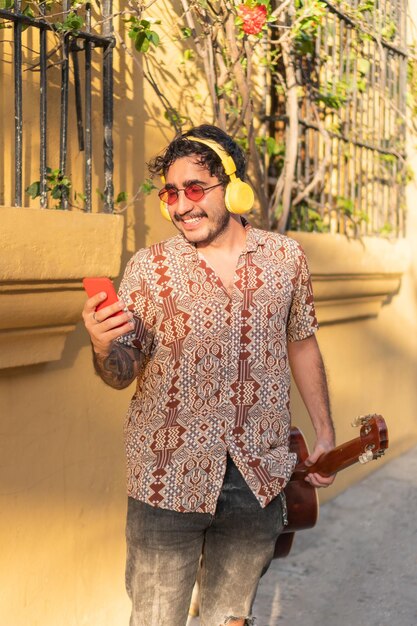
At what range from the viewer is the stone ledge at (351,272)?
5473 mm

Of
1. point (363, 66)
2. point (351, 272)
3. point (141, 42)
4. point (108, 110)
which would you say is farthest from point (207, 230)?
point (363, 66)

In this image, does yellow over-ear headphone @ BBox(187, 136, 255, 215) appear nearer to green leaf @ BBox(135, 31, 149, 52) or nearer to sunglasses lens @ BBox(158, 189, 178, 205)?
sunglasses lens @ BBox(158, 189, 178, 205)

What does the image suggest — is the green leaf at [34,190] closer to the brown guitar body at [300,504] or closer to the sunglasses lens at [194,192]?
the sunglasses lens at [194,192]

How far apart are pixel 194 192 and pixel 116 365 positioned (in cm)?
54

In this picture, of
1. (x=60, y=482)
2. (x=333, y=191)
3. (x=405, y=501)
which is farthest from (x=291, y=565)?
(x=333, y=191)

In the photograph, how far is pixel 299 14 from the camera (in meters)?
4.90

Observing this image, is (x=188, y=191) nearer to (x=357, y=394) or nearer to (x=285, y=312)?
(x=285, y=312)

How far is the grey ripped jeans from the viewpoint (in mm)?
2746

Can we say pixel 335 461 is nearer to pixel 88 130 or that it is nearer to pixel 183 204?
pixel 183 204

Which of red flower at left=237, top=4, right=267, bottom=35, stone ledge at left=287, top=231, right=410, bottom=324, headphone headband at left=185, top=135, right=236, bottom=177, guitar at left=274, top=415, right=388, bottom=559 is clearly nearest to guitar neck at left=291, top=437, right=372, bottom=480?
guitar at left=274, top=415, right=388, bottom=559

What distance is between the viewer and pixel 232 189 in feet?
9.23

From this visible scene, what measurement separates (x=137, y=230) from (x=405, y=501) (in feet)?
9.29

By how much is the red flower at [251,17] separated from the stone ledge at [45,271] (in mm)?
1129

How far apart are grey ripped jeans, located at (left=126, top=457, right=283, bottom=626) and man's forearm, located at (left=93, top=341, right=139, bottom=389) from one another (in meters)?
0.36
